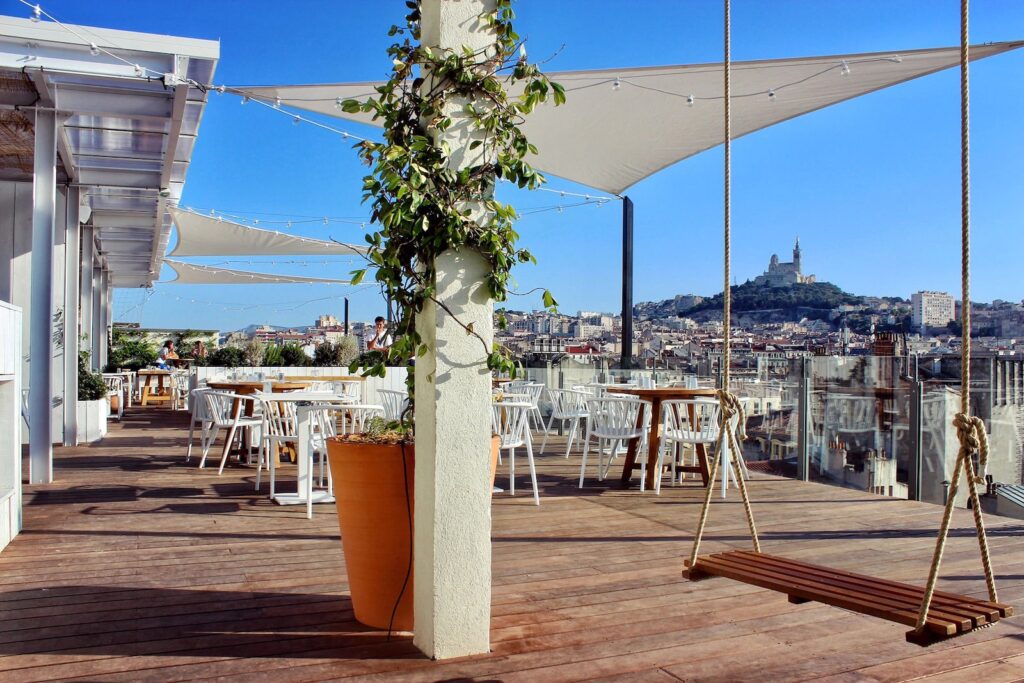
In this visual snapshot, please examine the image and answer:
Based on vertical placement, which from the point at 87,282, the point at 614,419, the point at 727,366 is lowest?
the point at 614,419

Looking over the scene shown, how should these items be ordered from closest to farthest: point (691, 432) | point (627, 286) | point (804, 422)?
point (691, 432), point (804, 422), point (627, 286)

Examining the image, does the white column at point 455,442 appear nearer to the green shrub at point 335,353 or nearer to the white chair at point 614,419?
the white chair at point 614,419

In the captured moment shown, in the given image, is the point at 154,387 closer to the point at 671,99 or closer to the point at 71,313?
the point at 71,313

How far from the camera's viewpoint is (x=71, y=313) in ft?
27.1

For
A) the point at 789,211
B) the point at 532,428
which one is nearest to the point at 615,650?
the point at 532,428

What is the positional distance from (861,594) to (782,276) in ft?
51.1

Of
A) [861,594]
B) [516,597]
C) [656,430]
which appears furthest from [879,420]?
[861,594]

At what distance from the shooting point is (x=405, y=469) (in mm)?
2826

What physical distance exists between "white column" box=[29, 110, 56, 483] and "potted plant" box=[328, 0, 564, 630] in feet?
13.3

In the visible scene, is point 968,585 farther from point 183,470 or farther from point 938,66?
point 183,470

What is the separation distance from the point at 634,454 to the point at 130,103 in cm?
513

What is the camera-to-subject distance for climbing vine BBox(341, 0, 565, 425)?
259cm

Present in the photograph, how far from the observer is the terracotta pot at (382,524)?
283 centimetres

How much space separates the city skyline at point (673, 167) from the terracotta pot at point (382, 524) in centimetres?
69
